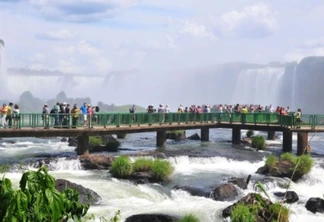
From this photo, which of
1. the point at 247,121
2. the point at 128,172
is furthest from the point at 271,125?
the point at 128,172

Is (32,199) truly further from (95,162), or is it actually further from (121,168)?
(95,162)

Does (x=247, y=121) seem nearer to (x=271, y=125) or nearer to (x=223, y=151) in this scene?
(x=271, y=125)

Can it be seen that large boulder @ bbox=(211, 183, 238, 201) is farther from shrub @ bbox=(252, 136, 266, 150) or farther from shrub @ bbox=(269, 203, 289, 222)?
shrub @ bbox=(252, 136, 266, 150)

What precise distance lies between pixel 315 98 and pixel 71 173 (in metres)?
88.7

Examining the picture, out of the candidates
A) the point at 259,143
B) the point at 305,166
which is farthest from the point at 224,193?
the point at 259,143

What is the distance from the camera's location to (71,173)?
71.8ft

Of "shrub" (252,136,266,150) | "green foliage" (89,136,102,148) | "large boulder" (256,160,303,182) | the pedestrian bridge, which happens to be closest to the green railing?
the pedestrian bridge

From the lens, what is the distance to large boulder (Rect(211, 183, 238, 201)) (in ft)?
60.0

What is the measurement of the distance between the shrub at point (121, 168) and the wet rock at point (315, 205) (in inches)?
287

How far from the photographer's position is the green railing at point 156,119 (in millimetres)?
25078

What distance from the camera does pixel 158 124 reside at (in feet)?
106

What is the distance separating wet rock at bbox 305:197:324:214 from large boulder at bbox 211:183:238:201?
2722 millimetres

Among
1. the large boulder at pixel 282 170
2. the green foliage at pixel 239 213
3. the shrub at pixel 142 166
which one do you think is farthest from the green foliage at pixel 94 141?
the green foliage at pixel 239 213

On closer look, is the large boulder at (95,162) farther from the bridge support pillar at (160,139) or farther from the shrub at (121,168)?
the bridge support pillar at (160,139)
